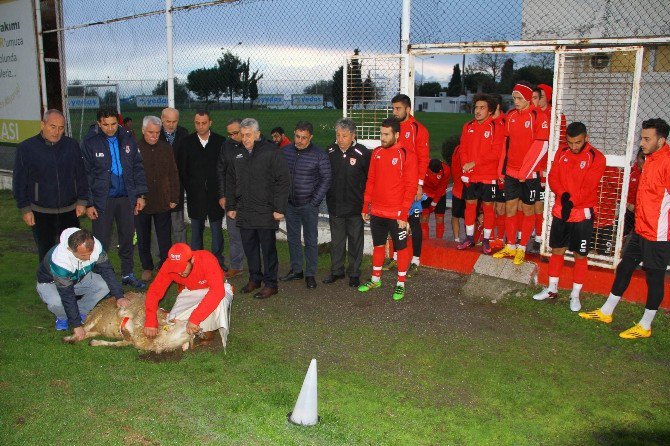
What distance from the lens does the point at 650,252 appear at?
5434mm

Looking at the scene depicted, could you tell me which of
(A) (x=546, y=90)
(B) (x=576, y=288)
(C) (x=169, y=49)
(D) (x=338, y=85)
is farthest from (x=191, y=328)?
(C) (x=169, y=49)

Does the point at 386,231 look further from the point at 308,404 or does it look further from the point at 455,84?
the point at 455,84

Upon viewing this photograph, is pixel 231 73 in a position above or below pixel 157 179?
above

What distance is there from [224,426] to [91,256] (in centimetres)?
219

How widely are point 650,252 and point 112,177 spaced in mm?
5600

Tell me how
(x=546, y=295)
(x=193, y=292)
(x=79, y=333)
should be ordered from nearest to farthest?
(x=79, y=333) < (x=193, y=292) < (x=546, y=295)

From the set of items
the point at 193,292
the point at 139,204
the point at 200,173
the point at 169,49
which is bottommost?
the point at 193,292

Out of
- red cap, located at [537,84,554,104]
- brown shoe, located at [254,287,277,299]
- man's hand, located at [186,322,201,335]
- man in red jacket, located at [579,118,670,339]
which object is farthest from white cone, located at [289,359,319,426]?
red cap, located at [537,84,554,104]

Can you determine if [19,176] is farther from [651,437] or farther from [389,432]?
[651,437]

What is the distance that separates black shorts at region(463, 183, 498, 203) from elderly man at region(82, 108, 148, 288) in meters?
3.89

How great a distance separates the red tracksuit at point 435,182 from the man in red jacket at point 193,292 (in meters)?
3.57

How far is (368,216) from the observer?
686 centimetres

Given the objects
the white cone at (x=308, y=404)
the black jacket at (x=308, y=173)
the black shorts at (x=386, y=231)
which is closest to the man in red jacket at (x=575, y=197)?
the black shorts at (x=386, y=231)

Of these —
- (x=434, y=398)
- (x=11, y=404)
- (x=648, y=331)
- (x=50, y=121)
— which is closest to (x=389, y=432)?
(x=434, y=398)
